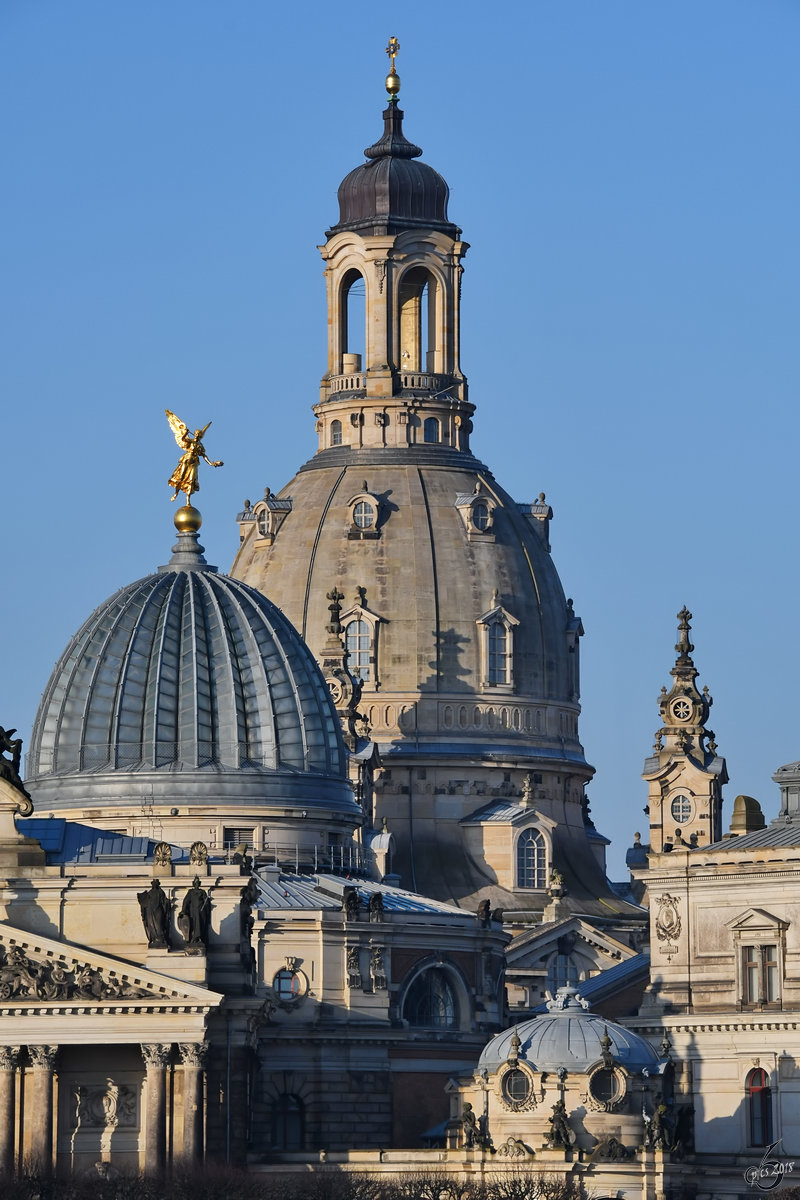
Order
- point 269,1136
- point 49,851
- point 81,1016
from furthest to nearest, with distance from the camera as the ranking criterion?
1. point 269,1136
2. point 49,851
3. point 81,1016

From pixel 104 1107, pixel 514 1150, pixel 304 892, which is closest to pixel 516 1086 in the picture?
pixel 514 1150

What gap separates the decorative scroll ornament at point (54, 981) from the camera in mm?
164750

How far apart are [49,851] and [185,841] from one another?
19.9m

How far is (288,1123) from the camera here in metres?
192

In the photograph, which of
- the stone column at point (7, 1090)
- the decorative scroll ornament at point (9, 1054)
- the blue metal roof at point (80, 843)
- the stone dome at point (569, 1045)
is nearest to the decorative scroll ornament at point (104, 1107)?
the stone column at point (7, 1090)

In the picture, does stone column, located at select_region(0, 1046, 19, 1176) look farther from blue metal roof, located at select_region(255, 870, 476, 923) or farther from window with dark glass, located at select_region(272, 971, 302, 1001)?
blue metal roof, located at select_region(255, 870, 476, 923)

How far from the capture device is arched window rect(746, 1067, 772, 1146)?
7219 inches

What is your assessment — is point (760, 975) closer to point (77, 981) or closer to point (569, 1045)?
point (569, 1045)

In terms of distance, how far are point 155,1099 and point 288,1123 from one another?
27695 mm

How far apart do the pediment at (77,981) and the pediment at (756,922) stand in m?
27.0

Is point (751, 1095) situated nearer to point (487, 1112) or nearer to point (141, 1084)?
point (487, 1112)

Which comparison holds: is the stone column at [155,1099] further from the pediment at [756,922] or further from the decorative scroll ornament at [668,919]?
the decorative scroll ornament at [668,919]

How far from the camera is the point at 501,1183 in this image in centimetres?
16950

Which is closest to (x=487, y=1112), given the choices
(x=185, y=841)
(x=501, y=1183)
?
(x=501, y=1183)
